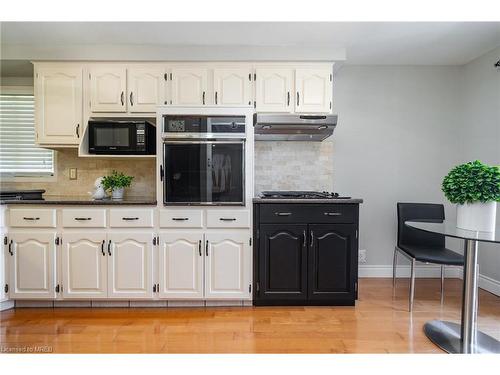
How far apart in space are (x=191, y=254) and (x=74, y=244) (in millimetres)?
985

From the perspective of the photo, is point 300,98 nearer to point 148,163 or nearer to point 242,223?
point 242,223

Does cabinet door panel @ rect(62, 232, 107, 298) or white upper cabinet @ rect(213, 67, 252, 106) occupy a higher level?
white upper cabinet @ rect(213, 67, 252, 106)

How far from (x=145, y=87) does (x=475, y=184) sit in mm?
2697

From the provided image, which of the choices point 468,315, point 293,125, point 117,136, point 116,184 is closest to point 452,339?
point 468,315

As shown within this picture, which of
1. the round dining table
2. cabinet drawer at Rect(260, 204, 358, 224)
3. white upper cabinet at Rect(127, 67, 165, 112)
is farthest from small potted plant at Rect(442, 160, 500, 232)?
white upper cabinet at Rect(127, 67, 165, 112)

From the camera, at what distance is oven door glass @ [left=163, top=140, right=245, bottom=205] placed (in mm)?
2432

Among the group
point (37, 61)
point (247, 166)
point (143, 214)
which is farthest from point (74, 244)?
point (37, 61)

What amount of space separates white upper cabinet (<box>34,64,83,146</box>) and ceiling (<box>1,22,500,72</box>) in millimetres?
154

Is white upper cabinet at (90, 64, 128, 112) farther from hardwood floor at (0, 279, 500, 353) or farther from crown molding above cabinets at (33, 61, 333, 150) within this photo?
hardwood floor at (0, 279, 500, 353)

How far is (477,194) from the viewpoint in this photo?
162 centimetres

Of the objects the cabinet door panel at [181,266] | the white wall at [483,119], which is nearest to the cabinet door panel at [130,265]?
the cabinet door panel at [181,266]

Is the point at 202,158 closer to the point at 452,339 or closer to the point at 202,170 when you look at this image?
the point at 202,170

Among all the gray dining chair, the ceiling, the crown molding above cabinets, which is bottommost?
the gray dining chair

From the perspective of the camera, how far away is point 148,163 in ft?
10.1
